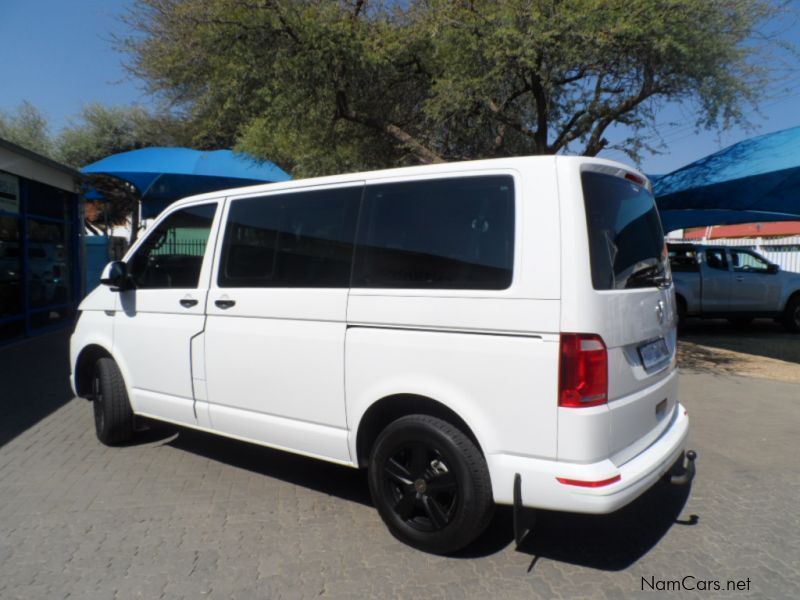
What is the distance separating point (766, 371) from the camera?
8422mm

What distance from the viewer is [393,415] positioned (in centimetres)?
338

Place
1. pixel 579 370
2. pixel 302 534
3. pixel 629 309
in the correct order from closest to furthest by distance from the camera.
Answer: pixel 579 370 → pixel 629 309 → pixel 302 534

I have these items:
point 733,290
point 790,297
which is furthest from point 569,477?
point 790,297

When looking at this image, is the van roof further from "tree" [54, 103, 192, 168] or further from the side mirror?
"tree" [54, 103, 192, 168]

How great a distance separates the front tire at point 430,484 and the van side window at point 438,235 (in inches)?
30.4

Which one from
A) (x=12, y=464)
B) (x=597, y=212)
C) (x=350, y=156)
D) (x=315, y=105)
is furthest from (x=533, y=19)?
(x=12, y=464)

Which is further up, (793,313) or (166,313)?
(166,313)

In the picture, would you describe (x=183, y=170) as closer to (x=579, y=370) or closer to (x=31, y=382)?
(x=31, y=382)

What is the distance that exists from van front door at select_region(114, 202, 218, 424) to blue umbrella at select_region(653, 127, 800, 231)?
7.82 meters

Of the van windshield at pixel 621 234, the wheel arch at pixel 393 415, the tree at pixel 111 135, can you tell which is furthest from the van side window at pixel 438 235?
the tree at pixel 111 135

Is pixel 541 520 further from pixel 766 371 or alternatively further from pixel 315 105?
pixel 315 105

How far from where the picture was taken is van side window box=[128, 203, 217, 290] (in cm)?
426

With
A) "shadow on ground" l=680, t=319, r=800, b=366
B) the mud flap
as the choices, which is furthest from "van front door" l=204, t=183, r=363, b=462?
"shadow on ground" l=680, t=319, r=800, b=366

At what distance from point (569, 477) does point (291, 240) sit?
2.16 metres
